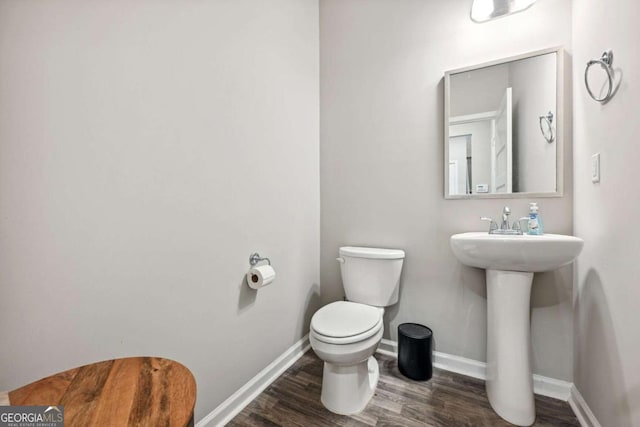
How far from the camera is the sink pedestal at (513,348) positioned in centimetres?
124

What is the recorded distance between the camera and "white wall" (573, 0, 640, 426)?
0.89 meters

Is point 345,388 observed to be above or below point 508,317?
below

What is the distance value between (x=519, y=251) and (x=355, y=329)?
802mm

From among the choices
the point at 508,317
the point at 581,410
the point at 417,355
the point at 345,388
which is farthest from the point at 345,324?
the point at 581,410

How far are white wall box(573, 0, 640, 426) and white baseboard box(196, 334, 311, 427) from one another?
4.86ft

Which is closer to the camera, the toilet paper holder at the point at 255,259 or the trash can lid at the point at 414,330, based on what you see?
the toilet paper holder at the point at 255,259

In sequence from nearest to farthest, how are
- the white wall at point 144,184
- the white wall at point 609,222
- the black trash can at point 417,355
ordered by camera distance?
the white wall at point 144,184 → the white wall at point 609,222 → the black trash can at point 417,355

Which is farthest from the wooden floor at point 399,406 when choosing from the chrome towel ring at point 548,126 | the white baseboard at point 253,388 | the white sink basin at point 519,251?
the chrome towel ring at point 548,126

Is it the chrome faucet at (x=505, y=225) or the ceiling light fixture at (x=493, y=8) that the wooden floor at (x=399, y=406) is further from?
the ceiling light fixture at (x=493, y=8)

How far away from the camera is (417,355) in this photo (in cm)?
154

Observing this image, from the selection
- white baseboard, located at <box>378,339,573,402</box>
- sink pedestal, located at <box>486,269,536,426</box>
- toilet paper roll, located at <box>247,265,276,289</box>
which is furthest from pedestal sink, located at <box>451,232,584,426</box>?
toilet paper roll, located at <box>247,265,276,289</box>

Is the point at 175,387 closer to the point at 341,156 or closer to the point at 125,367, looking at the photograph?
the point at 125,367

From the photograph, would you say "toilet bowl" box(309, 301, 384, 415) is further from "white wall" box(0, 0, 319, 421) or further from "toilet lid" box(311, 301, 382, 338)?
"white wall" box(0, 0, 319, 421)

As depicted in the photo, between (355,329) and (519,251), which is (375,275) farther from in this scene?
(519,251)
